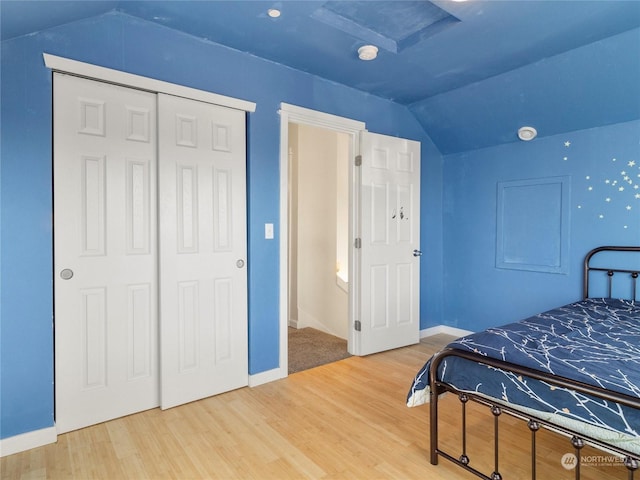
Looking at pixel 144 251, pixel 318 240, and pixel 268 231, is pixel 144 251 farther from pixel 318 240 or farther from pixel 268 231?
pixel 318 240

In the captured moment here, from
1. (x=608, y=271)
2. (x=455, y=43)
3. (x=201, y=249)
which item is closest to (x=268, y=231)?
(x=201, y=249)

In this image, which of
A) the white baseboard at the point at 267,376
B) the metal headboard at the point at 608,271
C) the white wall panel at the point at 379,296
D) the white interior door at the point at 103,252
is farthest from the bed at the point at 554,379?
the white interior door at the point at 103,252

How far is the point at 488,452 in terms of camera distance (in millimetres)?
1973

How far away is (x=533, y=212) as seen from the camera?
3467 mm

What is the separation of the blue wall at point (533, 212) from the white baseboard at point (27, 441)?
3.51 meters

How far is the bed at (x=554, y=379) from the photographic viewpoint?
1312 mm

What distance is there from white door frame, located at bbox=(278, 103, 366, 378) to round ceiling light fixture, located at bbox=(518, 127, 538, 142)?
136 centimetres

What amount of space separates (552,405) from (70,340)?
234 centimetres

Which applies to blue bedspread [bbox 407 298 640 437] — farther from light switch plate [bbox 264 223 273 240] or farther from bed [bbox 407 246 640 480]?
light switch plate [bbox 264 223 273 240]

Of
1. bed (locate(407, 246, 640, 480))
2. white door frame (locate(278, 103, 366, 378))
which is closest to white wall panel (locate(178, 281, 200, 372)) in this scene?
white door frame (locate(278, 103, 366, 378))

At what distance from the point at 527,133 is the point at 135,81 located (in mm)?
3072

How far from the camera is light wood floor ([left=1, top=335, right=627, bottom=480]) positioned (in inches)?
71.6

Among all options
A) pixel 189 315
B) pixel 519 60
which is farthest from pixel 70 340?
pixel 519 60

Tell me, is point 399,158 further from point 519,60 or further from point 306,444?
point 306,444
